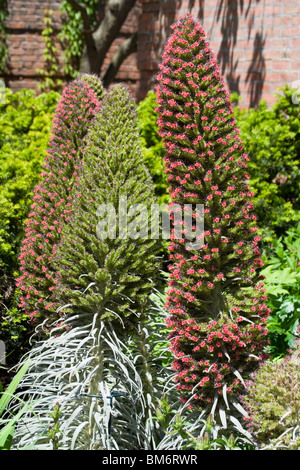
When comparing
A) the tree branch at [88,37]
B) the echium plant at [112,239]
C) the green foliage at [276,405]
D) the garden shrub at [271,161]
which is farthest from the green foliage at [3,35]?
the green foliage at [276,405]

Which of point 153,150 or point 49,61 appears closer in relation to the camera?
point 153,150

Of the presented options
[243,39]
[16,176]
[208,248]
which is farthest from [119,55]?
[208,248]

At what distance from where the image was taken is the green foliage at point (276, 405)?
246 cm

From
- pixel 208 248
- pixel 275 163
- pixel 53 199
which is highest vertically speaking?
pixel 275 163

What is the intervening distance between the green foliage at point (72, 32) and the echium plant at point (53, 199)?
7735mm

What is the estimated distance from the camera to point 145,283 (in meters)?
3.11

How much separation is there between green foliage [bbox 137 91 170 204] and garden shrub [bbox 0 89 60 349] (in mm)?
951

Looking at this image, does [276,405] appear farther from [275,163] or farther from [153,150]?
[153,150]

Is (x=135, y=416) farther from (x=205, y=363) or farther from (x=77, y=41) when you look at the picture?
(x=77, y=41)

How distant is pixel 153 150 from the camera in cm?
573

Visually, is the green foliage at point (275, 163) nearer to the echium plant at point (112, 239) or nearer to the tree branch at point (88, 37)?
the echium plant at point (112, 239)

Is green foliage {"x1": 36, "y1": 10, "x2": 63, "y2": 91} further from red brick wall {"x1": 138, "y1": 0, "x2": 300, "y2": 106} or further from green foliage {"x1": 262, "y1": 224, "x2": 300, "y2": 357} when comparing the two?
green foliage {"x1": 262, "y1": 224, "x2": 300, "y2": 357}

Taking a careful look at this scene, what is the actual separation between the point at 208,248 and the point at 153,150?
3095 mm

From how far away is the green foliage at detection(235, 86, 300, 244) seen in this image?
5379 millimetres
